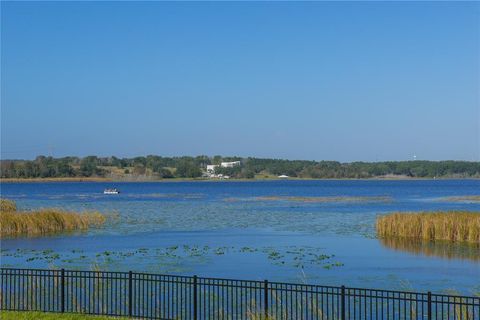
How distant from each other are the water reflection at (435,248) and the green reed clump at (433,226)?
3.27 ft

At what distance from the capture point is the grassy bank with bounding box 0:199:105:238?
51250mm

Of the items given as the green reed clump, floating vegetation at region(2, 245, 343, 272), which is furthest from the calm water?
the green reed clump

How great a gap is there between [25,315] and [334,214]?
58334 mm

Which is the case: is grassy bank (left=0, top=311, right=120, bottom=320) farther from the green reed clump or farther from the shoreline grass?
the green reed clump

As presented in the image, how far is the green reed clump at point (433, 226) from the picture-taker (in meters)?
44.5

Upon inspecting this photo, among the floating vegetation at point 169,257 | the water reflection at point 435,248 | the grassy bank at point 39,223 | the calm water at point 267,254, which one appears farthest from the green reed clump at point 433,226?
the grassy bank at point 39,223

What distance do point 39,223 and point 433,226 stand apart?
90.5ft

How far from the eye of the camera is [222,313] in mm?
22859

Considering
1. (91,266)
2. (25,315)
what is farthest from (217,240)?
(25,315)

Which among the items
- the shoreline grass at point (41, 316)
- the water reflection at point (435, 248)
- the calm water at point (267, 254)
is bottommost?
the calm water at point (267, 254)

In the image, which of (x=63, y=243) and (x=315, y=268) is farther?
(x=63, y=243)

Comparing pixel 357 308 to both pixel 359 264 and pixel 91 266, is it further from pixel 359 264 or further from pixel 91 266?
pixel 91 266

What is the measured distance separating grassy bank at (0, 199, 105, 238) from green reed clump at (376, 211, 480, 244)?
23076 mm

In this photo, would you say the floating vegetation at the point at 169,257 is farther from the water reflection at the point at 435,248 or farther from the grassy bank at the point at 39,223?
the grassy bank at the point at 39,223
